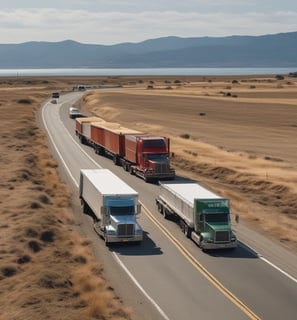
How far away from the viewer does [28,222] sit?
3431cm

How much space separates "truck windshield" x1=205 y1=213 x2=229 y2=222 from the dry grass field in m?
4.37

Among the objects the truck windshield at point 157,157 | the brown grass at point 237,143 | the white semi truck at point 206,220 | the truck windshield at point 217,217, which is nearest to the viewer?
the white semi truck at point 206,220

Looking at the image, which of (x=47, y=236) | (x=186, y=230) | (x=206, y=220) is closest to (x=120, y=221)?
(x=47, y=236)

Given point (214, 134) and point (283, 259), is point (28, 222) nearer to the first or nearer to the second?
point (283, 259)

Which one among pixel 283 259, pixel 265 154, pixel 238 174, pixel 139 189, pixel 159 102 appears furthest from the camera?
pixel 159 102

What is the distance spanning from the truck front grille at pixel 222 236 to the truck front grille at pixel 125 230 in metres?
4.77

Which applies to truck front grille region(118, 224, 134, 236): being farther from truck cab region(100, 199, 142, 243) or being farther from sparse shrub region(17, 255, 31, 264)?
sparse shrub region(17, 255, 31, 264)

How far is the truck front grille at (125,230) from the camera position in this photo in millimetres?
32500

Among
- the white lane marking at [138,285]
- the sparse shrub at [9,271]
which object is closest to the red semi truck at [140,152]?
the white lane marking at [138,285]

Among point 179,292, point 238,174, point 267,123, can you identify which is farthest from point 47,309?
point 267,123

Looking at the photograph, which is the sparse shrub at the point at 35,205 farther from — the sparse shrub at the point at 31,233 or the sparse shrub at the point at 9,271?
the sparse shrub at the point at 9,271

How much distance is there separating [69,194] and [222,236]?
17.6m

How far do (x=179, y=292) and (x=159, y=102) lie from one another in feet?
438

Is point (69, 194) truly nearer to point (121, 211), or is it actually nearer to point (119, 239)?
point (121, 211)
